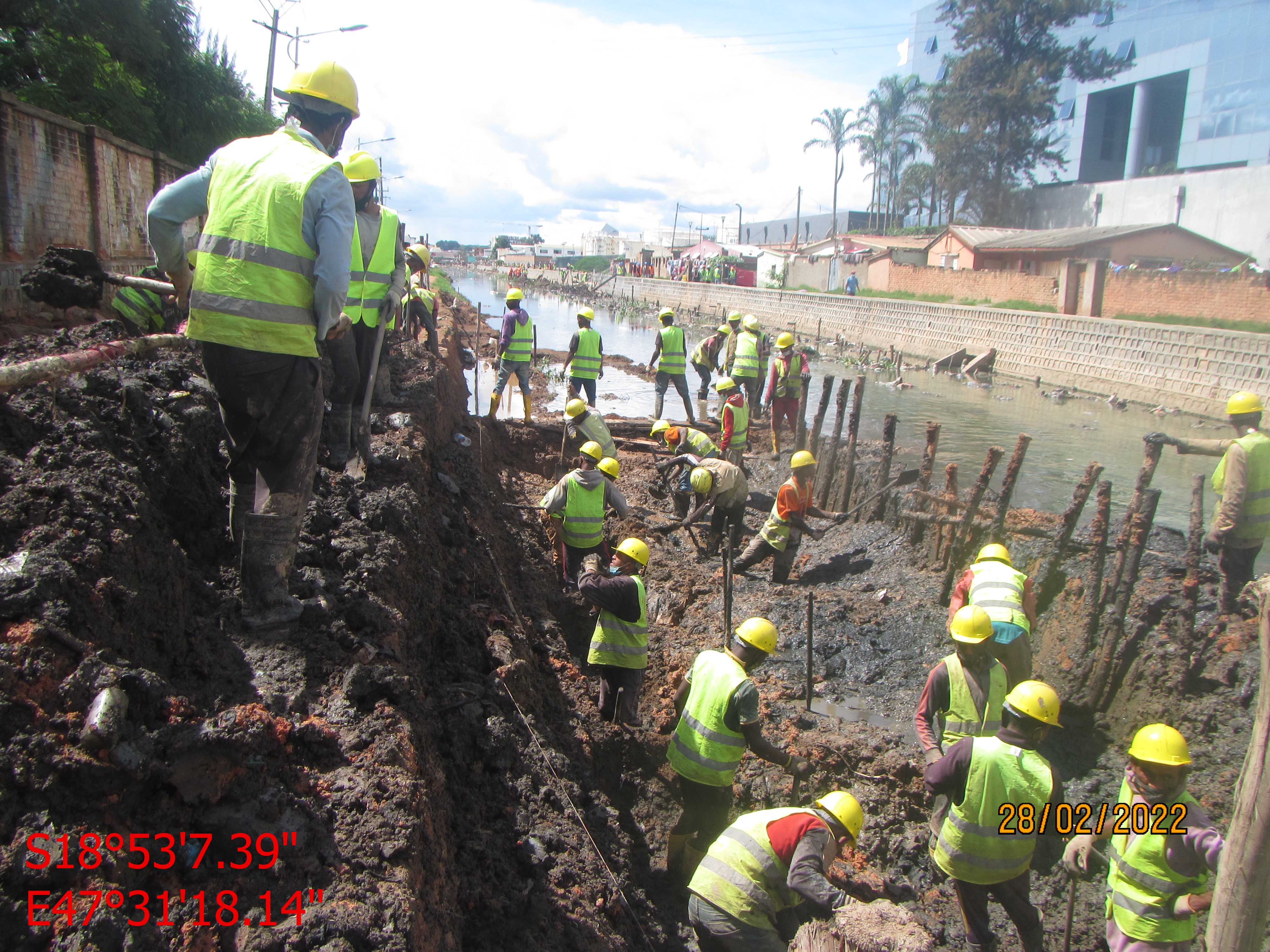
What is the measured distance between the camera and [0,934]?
1.55m

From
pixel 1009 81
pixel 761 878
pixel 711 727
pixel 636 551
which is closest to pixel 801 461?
pixel 636 551

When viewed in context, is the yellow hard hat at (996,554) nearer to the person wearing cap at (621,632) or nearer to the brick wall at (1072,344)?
the person wearing cap at (621,632)

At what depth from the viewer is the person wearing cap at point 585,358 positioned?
11.5 metres

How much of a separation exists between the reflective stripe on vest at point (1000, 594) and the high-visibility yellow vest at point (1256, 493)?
6.57 feet

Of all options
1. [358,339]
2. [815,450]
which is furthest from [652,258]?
[358,339]

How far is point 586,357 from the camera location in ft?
38.1

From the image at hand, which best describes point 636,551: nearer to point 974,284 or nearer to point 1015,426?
point 1015,426

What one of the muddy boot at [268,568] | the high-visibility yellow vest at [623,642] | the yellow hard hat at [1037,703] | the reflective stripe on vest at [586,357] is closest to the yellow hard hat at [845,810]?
the yellow hard hat at [1037,703]

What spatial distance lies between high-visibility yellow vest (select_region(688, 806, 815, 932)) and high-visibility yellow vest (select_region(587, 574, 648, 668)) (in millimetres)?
1884

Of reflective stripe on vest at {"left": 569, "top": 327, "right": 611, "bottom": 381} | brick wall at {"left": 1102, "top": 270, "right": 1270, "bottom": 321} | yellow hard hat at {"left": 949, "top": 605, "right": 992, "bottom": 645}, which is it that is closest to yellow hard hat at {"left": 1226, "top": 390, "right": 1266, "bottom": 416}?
yellow hard hat at {"left": 949, "top": 605, "right": 992, "bottom": 645}

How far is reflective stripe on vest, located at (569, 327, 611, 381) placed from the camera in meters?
11.5

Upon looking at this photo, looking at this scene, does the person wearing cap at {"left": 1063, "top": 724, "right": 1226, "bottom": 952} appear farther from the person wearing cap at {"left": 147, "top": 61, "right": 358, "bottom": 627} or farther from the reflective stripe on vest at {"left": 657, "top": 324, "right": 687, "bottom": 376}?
the reflective stripe on vest at {"left": 657, "top": 324, "right": 687, "bottom": 376}

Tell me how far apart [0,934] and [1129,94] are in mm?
58374

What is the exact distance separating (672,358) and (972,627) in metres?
8.88
